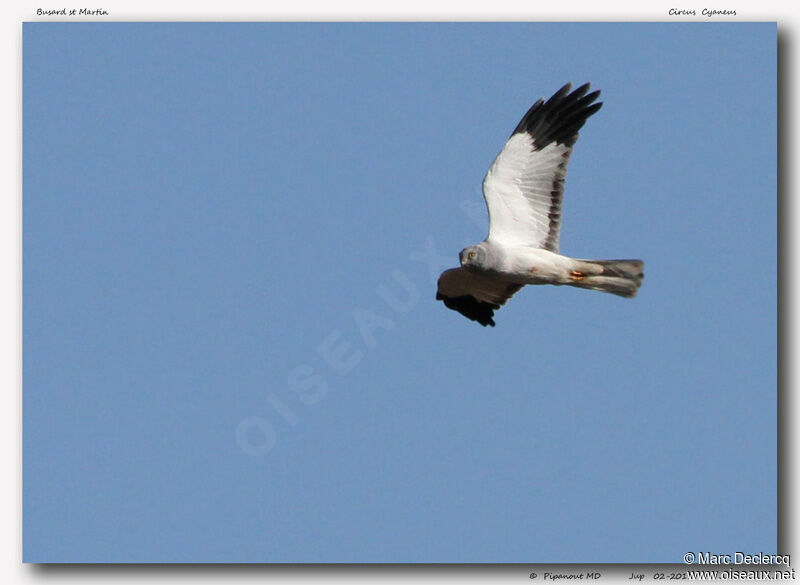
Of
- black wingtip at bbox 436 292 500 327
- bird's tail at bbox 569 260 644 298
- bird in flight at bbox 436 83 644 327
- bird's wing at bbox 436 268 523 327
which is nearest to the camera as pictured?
bird's tail at bbox 569 260 644 298

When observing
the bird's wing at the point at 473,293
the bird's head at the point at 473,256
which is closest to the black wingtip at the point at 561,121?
the bird's head at the point at 473,256

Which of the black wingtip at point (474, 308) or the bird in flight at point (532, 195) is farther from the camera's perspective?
the black wingtip at point (474, 308)

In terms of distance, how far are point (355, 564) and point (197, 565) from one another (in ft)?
5.69

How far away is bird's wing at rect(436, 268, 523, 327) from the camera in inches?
706

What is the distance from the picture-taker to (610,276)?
52.6 feet

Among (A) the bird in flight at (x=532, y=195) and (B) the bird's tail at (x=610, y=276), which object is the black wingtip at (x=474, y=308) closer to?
(A) the bird in flight at (x=532, y=195)

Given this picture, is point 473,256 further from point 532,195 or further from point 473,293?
point 473,293

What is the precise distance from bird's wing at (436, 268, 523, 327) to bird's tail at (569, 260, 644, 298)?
186 centimetres

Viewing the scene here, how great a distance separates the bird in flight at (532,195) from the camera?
53.9 ft

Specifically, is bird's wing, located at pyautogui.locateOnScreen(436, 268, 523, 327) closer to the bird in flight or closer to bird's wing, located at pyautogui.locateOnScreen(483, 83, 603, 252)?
the bird in flight

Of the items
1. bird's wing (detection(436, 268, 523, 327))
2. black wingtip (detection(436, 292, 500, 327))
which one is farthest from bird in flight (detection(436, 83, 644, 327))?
black wingtip (detection(436, 292, 500, 327))

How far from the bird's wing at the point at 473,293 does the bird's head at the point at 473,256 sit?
1.13 metres

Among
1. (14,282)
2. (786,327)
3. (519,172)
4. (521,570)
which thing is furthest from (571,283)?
(14,282)

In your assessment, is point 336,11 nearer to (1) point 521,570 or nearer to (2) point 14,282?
(2) point 14,282
